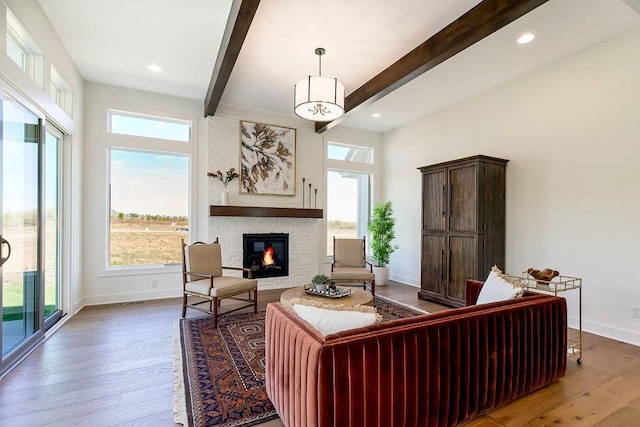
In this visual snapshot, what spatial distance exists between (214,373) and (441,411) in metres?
1.68

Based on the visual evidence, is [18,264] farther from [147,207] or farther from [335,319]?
[335,319]


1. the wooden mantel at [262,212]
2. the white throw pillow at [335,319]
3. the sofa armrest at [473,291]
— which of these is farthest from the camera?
the wooden mantel at [262,212]

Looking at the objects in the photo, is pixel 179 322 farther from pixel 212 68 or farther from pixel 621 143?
pixel 621 143

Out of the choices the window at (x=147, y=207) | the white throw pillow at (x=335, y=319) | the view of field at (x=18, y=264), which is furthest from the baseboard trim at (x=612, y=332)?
the view of field at (x=18, y=264)

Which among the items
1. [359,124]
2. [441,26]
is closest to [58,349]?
[441,26]

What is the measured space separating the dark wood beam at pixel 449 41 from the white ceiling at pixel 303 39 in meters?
0.08

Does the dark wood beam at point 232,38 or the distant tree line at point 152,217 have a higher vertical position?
the dark wood beam at point 232,38

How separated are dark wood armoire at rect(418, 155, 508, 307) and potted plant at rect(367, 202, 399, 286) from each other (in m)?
1.03

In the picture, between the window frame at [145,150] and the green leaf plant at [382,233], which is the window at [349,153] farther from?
the window frame at [145,150]

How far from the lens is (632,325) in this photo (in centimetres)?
308

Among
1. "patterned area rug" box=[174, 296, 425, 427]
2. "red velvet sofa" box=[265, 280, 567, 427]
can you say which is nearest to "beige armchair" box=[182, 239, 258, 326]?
"patterned area rug" box=[174, 296, 425, 427]

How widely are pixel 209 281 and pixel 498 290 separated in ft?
10.0

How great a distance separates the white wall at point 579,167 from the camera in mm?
3137

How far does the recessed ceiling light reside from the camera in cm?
315
